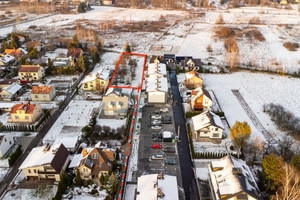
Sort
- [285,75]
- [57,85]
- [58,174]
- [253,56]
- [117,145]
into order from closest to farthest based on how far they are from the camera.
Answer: [58,174], [117,145], [57,85], [285,75], [253,56]

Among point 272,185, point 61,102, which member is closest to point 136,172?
point 272,185

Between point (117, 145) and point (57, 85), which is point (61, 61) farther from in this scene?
point (117, 145)

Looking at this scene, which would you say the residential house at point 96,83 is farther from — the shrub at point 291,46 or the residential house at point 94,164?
the shrub at point 291,46

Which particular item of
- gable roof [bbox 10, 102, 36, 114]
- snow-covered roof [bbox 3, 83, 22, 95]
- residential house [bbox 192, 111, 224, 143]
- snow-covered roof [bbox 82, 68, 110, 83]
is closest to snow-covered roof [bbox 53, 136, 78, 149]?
gable roof [bbox 10, 102, 36, 114]

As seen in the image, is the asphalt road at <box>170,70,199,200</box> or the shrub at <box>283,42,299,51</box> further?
the shrub at <box>283,42,299,51</box>

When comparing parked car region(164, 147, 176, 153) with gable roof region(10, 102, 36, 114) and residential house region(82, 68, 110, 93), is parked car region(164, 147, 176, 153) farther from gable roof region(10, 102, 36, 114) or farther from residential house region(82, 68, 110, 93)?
gable roof region(10, 102, 36, 114)
